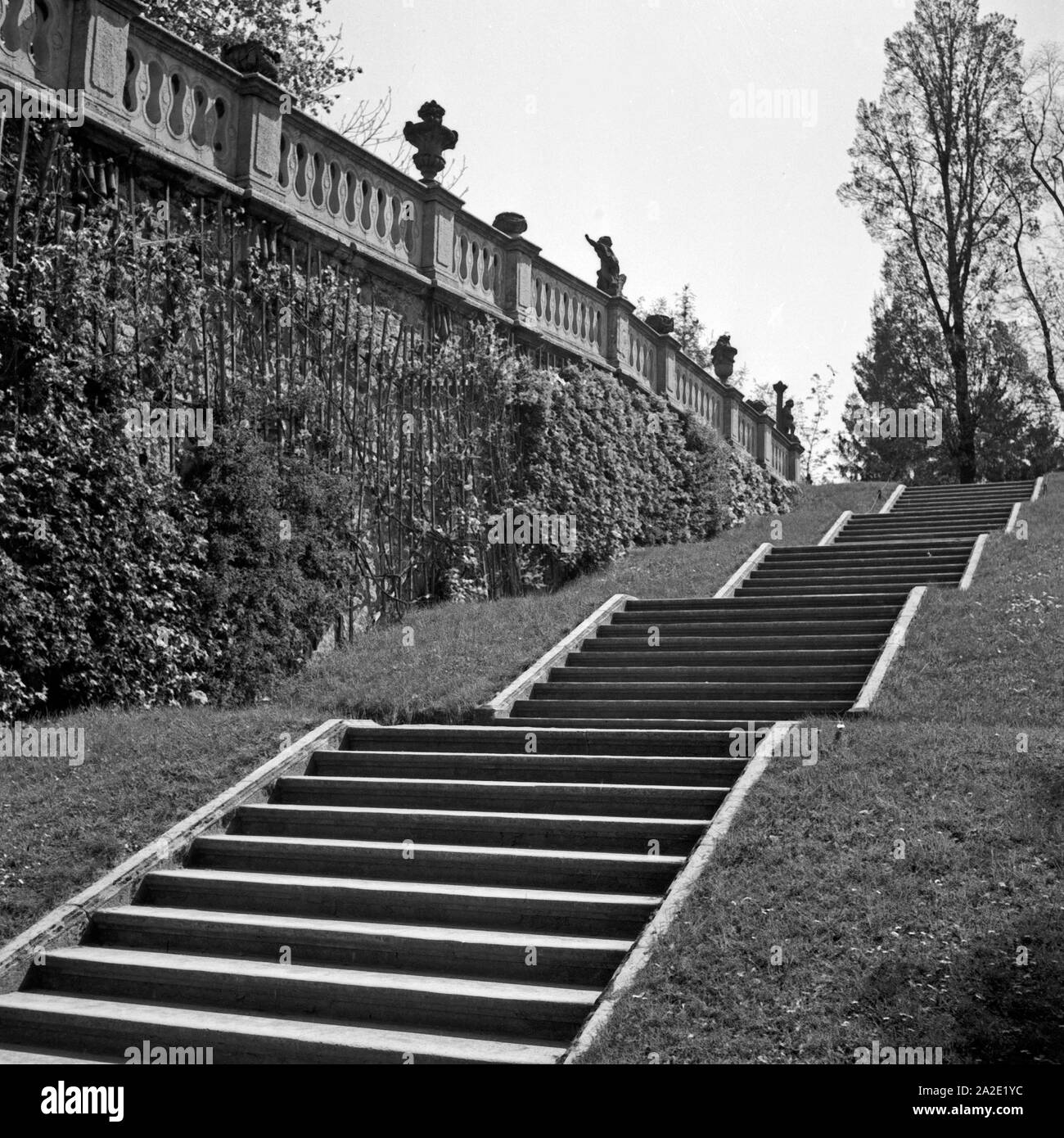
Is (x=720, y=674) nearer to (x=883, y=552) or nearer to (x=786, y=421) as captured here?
(x=883, y=552)

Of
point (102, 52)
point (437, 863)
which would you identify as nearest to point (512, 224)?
point (102, 52)

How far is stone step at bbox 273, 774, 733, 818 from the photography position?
8.90 metres

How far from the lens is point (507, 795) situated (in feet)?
31.0

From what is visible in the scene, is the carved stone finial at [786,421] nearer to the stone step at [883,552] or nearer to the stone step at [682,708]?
the stone step at [883,552]

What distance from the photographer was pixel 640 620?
14.8 meters

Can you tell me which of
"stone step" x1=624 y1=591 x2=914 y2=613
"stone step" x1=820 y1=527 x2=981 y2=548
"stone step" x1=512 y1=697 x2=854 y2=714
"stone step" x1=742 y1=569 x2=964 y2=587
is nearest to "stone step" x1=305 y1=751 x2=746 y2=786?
"stone step" x1=512 y1=697 x2=854 y2=714

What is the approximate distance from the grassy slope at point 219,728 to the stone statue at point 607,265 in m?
7.33

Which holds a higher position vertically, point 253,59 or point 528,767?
point 253,59

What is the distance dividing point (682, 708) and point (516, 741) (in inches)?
70.0

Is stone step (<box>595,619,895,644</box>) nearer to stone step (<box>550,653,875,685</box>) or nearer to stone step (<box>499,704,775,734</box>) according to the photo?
stone step (<box>550,653,875,685</box>)

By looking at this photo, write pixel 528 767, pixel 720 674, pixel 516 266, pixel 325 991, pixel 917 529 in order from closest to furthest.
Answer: pixel 325 991 → pixel 528 767 → pixel 720 674 → pixel 516 266 → pixel 917 529

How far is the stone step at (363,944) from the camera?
7098 mm

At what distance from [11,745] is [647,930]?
5.07 meters

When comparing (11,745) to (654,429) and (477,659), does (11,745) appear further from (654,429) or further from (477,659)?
(654,429)
